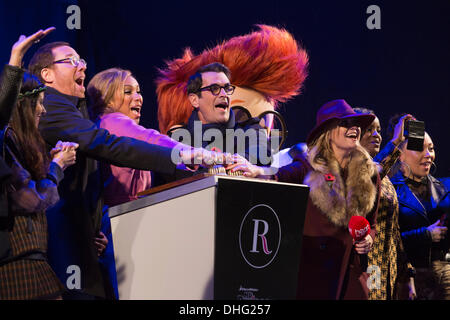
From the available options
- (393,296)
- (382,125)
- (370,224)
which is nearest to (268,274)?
(370,224)

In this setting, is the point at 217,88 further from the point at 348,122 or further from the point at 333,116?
the point at 348,122

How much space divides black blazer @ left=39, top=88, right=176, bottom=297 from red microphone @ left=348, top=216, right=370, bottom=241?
1.16 meters

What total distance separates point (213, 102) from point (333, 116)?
0.82 meters

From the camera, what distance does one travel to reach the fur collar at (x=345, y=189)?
12.1ft

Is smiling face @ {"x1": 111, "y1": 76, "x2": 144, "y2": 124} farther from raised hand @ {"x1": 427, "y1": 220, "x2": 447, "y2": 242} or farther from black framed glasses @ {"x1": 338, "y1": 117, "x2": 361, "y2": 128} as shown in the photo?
raised hand @ {"x1": 427, "y1": 220, "x2": 447, "y2": 242}

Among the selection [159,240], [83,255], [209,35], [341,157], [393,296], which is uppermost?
[209,35]

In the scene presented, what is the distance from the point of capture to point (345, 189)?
3814mm

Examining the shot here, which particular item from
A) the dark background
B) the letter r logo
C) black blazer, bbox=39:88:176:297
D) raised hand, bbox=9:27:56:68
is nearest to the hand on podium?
black blazer, bbox=39:88:176:297

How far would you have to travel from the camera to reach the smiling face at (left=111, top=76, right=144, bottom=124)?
371 centimetres

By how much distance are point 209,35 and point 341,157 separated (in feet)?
4.83

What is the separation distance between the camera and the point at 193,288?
235cm

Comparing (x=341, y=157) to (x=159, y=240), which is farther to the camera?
(x=341, y=157)

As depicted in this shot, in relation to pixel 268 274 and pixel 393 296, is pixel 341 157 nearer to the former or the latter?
pixel 393 296

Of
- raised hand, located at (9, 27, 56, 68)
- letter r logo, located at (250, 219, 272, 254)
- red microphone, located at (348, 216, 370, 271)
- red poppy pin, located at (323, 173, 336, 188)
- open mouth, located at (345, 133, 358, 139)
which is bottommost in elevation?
red microphone, located at (348, 216, 370, 271)
